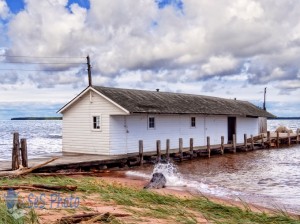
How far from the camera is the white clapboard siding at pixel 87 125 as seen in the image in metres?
25.5

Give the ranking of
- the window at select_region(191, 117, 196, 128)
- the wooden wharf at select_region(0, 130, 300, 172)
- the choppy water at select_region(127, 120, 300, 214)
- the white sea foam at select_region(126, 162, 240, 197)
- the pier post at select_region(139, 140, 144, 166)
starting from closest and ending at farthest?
the choppy water at select_region(127, 120, 300, 214)
the white sea foam at select_region(126, 162, 240, 197)
the wooden wharf at select_region(0, 130, 300, 172)
the pier post at select_region(139, 140, 144, 166)
the window at select_region(191, 117, 196, 128)

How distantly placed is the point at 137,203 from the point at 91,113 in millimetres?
15281

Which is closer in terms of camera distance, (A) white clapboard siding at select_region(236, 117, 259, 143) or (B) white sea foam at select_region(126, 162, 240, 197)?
(B) white sea foam at select_region(126, 162, 240, 197)

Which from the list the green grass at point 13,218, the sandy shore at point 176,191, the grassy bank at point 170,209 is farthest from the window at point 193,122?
the green grass at point 13,218

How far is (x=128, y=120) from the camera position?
2612cm

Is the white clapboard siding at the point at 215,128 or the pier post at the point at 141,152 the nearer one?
the pier post at the point at 141,152

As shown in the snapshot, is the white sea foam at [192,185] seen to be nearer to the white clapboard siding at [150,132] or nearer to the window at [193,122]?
the white clapboard siding at [150,132]

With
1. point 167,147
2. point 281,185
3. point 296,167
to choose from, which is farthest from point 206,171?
point 296,167

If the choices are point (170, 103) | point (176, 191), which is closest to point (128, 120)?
point (170, 103)

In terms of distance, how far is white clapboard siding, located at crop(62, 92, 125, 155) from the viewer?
83.6 ft

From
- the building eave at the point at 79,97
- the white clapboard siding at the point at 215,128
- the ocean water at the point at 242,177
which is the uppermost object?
the building eave at the point at 79,97

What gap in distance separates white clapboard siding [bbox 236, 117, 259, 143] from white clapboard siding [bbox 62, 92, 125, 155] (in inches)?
626

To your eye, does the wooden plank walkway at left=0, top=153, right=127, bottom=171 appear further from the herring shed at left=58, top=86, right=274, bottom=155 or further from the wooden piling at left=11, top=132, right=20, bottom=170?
the herring shed at left=58, top=86, right=274, bottom=155

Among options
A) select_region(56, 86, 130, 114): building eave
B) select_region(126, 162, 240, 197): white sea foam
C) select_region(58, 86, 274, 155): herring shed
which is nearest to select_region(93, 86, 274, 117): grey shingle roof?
select_region(58, 86, 274, 155): herring shed
